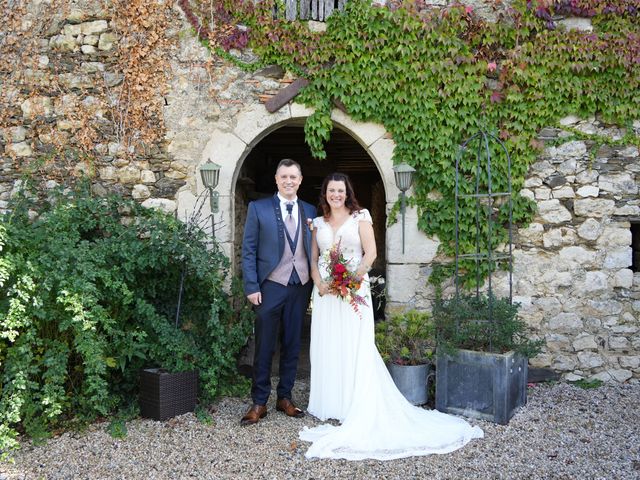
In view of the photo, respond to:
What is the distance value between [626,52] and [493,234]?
1890 millimetres

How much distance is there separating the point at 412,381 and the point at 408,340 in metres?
0.35

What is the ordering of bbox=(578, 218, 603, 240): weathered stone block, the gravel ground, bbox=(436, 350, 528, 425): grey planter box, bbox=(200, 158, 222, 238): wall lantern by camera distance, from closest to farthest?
the gravel ground, bbox=(436, 350, 528, 425): grey planter box, bbox=(200, 158, 222, 238): wall lantern, bbox=(578, 218, 603, 240): weathered stone block

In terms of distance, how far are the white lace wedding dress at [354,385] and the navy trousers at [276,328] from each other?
0.13 m

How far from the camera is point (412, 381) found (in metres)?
4.32

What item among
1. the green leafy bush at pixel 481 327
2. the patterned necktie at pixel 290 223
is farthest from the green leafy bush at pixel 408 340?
the patterned necktie at pixel 290 223

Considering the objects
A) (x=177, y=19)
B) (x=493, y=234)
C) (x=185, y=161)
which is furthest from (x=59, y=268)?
(x=493, y=234)

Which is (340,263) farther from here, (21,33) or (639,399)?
(21,33)

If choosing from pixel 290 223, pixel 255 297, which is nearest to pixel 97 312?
pixel 255 297

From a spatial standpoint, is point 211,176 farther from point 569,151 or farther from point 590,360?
point 590,360

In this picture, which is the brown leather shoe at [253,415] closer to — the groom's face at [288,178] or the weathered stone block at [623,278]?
the groom's face at [288,178]

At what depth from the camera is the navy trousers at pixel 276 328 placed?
3936 mm

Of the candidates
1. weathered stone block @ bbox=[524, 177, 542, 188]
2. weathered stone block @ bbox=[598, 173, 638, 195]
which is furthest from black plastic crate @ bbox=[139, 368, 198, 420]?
weathered stone block @ bbox=[598, 173, 638, 195]

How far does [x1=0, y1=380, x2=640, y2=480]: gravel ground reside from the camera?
3225 mm

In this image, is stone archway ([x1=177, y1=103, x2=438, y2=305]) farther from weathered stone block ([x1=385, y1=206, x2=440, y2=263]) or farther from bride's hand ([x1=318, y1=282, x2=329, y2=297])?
bride's hand ([x1=318, y1=282, x2=329, y2=297])
